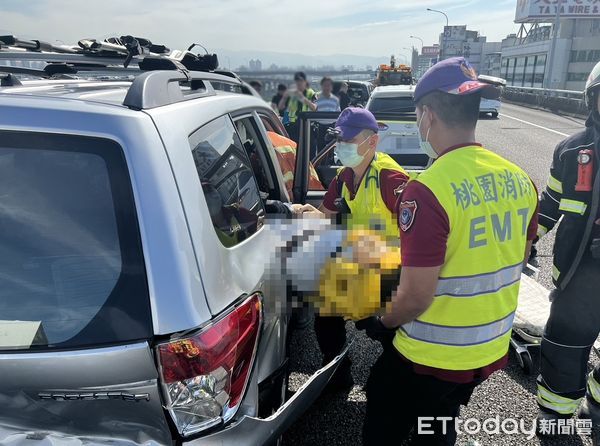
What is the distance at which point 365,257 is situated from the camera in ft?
5.93

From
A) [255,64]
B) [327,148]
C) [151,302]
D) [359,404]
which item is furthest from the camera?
[327,148]

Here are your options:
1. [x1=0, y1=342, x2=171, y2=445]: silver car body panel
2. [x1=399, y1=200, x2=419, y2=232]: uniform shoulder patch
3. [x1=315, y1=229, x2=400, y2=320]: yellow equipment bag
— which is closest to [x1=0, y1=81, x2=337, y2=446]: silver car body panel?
Result: [x1=0, y1=342, x2=171, y2=445]: silver car body panel

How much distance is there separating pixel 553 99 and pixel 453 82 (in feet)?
87.0

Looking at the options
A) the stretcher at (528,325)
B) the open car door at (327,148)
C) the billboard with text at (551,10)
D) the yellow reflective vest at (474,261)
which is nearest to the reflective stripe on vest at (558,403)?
the stretcher at (528,325)

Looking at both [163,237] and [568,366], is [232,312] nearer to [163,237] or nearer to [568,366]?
[163,237]

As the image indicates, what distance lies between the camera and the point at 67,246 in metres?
1.35

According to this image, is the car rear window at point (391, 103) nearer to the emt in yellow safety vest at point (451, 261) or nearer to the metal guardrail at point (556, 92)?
the emt in yellow safety vest at point (451, 261)

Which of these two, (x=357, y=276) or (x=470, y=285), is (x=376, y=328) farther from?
(x=470, y=285)

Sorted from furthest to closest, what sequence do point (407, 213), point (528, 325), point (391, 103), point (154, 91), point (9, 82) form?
point (391, 103), point (528, 325), point (9, 82), point (407, 213), point (154, 91)

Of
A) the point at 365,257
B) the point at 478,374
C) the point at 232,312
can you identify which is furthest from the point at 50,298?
the point at 478,374

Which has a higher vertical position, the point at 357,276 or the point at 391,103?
the point at 391,103

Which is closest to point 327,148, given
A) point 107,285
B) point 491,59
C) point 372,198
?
point 372,198

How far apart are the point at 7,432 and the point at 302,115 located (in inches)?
112

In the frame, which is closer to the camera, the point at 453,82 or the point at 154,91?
the point at 154,91
